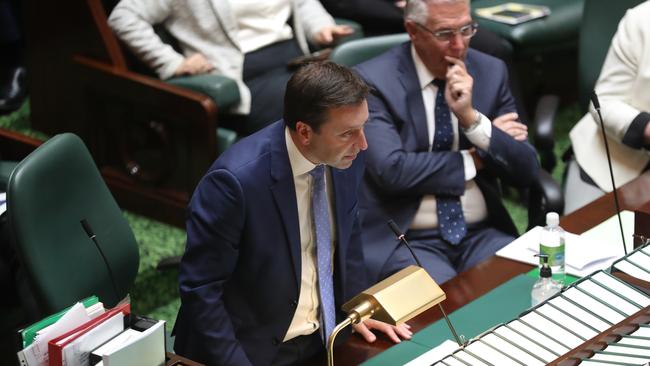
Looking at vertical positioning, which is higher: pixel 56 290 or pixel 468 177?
pixel 56 290

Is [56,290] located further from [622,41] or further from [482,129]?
[622,41]

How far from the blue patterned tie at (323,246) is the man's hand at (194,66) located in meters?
1.41

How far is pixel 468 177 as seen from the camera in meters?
2.86

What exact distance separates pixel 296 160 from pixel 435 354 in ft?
1.62

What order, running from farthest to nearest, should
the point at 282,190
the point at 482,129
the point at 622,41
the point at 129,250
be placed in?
the point at 622,41 → the point at 482,129 → the point at 129,250 → the point at 282,190

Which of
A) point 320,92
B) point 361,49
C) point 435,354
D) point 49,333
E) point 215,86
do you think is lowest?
point 435,354

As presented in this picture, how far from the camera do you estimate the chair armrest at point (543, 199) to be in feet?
9.82

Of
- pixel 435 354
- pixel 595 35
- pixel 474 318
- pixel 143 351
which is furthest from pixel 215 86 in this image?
pixel 143 351

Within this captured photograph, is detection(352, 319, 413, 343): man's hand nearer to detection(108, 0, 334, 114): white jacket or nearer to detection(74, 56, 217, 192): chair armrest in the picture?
detection(74, 56, 217, 192): chair armrest

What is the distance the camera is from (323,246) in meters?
2.29

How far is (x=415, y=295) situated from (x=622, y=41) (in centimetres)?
173

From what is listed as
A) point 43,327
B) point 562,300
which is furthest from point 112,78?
point 562,300

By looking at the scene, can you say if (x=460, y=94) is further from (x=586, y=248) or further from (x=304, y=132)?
(x=304, y=132)

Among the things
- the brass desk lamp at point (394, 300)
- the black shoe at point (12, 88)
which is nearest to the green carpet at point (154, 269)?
the black shoe at point (12, 88)
